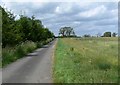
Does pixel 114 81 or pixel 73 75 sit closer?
pixel 114 81

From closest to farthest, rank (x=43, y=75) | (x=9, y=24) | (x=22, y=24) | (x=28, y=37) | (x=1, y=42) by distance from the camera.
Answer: (x=43, y=75) → (x=1, y=42) → (x=9, y=24) → (x=22, y=24) → (x=28, y=37)

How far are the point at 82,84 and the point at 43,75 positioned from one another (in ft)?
16.0

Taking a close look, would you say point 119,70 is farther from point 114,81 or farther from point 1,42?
point 1,42

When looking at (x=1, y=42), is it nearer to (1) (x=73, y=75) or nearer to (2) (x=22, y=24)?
(1) (x=73, y=75)

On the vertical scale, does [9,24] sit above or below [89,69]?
above

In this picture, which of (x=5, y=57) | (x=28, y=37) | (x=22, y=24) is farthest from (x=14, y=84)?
(x=28, y=37)

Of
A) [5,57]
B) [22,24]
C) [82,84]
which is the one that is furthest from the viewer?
[22,24]

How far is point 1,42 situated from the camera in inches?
1061

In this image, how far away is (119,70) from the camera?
14828 mm

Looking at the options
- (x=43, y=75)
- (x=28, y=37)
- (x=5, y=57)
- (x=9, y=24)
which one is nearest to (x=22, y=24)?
(x=28, y=37)

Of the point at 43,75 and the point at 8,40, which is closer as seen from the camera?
the point at 43,75

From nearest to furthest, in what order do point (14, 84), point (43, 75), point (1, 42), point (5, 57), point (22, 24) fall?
point (14, 84) < point (43, 75) < point (5, 57) < point (1, 42) < point (22, 24)

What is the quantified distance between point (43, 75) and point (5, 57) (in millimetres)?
8914

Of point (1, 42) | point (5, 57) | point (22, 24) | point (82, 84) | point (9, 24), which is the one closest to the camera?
point (82, 84)
